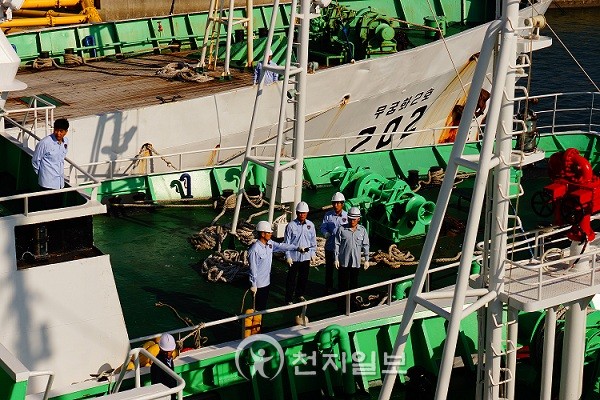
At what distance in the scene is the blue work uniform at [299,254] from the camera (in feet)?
49.8

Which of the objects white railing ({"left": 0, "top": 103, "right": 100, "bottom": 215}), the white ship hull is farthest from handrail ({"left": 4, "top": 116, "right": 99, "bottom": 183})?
the white ship hull

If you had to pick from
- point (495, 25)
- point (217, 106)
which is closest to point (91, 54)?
point (217, 106)

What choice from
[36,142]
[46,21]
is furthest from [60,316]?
[46,21]

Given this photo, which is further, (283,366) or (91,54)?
(91,54)

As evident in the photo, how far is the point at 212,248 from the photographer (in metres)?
17.5

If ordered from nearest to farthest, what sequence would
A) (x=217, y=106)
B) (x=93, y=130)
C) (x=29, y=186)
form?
(x=29, y=186)
(x=93, y=130)
(x=217, y=106)

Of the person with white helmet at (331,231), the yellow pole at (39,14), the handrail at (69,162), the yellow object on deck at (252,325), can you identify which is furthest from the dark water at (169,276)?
the yellow pole at (39,14)

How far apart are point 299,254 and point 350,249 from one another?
27.3 inches

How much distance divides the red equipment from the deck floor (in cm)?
1046

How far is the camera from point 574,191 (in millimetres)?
12258

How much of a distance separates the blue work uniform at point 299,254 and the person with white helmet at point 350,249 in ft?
1.24

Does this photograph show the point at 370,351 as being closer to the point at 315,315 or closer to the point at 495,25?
the point at 315,315

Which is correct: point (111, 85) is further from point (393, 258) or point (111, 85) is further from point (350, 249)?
point (350, 249)

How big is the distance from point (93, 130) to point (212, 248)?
150 inches
